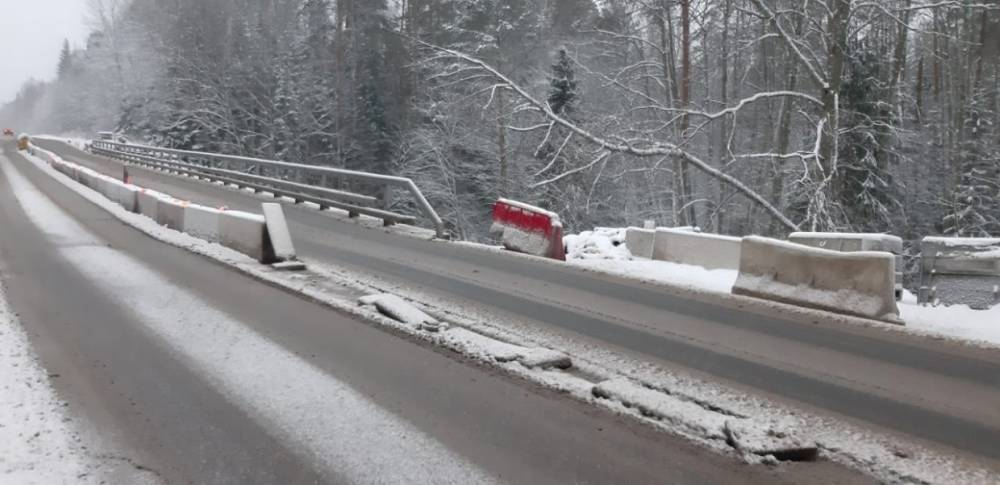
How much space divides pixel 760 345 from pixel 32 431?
18.6 ft

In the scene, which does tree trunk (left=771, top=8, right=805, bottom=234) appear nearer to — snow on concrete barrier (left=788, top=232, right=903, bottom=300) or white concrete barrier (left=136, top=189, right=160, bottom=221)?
snow on concrete barrier (left=788, top=232, right=903, bottom=300)

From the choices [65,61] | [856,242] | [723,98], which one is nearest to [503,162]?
[723,98]

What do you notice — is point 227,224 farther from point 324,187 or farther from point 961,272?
point 324,187

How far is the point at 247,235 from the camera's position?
1123 centimetres

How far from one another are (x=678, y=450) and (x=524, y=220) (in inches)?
350

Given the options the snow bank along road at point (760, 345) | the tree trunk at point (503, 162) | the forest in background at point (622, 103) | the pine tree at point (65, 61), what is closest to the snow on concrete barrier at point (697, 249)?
the snow bank along road at point (760, 345)

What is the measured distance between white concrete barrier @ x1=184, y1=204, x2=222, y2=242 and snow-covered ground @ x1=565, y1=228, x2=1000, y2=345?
6022mm

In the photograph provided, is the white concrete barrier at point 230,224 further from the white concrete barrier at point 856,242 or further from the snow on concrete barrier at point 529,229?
the white concrete barrier at point 856,242

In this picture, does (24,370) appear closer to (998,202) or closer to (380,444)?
(380,444)

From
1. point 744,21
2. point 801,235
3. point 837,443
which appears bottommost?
point 837,443

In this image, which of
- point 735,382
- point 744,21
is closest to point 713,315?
point 735,382

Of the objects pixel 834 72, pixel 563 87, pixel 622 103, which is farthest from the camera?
pixel 563 87

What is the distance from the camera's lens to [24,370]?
573 cm

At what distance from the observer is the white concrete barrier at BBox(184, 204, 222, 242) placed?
41.4 ft
